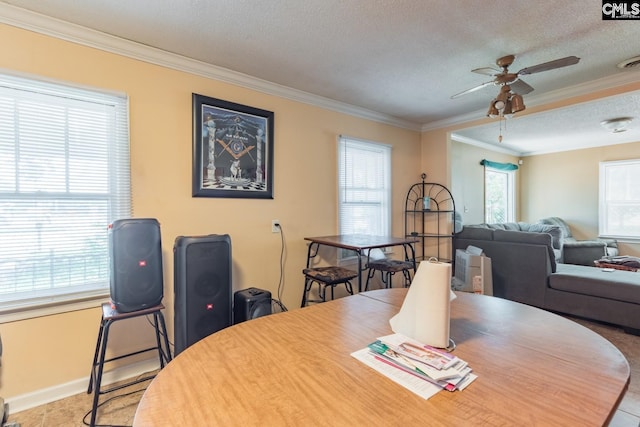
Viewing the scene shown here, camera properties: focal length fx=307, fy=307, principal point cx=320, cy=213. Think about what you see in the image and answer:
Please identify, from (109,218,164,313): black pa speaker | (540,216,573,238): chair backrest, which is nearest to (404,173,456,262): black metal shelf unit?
(540,216,573,238): chair backrest

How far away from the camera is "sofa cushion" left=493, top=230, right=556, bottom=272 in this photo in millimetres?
3492

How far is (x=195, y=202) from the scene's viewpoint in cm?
259

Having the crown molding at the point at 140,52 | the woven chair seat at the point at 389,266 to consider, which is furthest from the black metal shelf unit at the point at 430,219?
the crown molding at the point at 140,52

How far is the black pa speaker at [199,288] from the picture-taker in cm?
208

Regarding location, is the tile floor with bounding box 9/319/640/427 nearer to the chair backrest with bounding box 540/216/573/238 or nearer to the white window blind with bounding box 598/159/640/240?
the chair backrest with bounding box 540/216/573/238

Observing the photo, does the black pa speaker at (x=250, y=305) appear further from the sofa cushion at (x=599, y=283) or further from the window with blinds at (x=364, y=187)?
the sofa cushion at (x=599, y=283)

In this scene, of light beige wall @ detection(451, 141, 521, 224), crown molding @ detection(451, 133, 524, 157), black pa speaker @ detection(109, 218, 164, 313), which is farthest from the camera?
light beige wall @ detection(451, 141, 521, 224)

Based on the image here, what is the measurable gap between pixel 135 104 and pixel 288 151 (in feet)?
4.51

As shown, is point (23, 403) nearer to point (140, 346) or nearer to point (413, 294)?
point (140, 346)

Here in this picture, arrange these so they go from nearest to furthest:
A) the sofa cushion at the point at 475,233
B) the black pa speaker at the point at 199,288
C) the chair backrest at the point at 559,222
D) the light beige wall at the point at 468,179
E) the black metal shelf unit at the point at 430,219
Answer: the black pa speaker at the point at 199,288, the sofa cushion at the point at 475,233, the black metal shelf unit at the point at 430,219, the light beige wall at the point at 468,179, the chair backrest at the point at 559,222

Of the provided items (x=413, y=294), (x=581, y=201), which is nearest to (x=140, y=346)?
(x=413, y=294)

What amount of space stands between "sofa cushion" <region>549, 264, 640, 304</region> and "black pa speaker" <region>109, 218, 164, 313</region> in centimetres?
399

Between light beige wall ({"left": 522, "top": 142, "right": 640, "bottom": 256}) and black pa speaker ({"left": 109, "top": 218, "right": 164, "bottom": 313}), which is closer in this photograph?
black pa speaker ({"left": 109, "top": 218, "right": 164, "bottom": 313})

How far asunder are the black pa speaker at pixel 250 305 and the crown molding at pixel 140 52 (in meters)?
1.88
